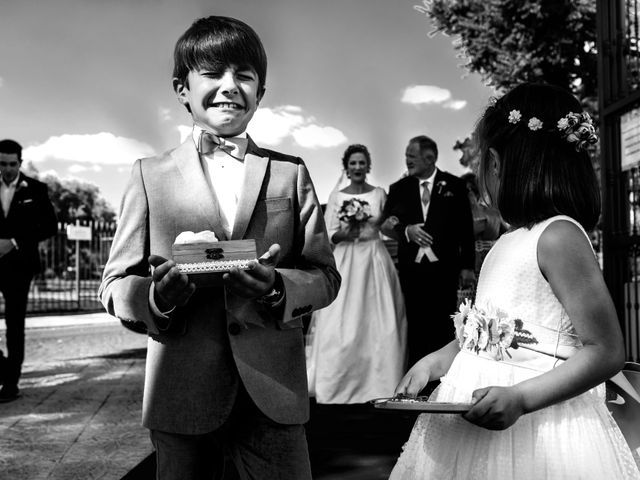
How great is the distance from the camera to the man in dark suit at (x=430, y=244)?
6.41 m

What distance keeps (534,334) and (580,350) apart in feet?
0.51

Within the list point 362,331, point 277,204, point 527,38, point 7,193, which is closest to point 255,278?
point 277,204

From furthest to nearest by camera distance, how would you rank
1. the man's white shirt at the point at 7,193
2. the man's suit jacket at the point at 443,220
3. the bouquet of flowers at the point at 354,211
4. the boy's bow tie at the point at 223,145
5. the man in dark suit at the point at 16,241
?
1. the bouquet of flowers at the point at 354,211
2. the man's suit jacket at the point at 443,220
3. the man's white shirt at the point at 7,193
4. the man in dark suit at the point at 16,241
5. the boy's bow tie at the point at 223,145

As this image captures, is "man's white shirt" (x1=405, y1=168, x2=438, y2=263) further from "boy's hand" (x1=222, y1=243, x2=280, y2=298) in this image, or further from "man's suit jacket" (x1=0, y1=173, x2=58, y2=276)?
"boy's hand" (x1=222, y1=243, x2=280, y2=298)

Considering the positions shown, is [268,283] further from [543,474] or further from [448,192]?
[448,192]

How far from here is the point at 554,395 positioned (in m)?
1.62

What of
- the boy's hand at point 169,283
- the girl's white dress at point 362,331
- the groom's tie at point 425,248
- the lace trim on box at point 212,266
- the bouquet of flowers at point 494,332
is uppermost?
the groom's tie at point 425,248

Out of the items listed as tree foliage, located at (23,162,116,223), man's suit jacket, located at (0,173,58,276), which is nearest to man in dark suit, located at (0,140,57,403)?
man's suit jacket, located at (0,173,58,276)

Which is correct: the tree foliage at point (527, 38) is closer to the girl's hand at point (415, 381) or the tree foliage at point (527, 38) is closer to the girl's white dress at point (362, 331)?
the girl's white dress at point (362, 331)

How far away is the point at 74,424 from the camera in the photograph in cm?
527

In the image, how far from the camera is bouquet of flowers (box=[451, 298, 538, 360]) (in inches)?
70.6

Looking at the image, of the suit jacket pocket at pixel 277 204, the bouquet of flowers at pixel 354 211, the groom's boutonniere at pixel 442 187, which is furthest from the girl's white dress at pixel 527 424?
the bouquet of flowers at pixel 354 211

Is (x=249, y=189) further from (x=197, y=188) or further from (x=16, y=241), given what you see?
(x=16, y=241)

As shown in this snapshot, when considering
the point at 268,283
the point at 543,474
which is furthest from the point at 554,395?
the point at 268,283
